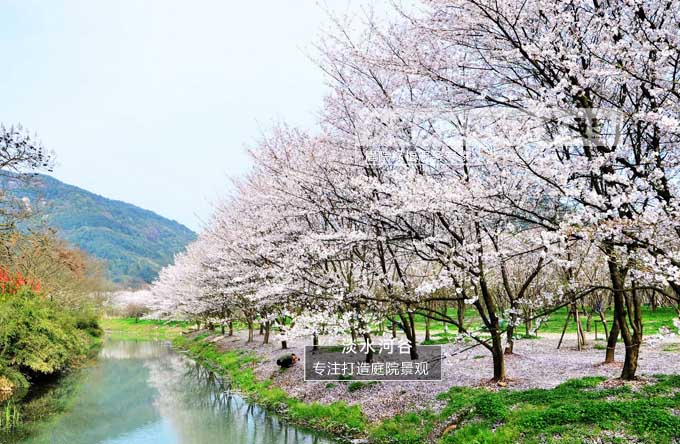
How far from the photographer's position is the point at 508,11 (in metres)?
7.56

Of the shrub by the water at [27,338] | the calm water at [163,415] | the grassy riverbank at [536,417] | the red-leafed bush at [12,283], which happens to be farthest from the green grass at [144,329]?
the grassy riverbank at [536,417]

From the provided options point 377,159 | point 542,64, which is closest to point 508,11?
point 542,64

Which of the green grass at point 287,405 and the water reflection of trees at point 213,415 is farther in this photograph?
the water reflection of trees at point 213,415

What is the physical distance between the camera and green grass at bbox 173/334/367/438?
12531 mm

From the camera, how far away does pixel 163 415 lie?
59.7 feet

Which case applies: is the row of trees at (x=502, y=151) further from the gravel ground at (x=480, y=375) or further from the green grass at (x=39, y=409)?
the green grass at (x=39, y=409)

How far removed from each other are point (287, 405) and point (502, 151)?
36.7ft

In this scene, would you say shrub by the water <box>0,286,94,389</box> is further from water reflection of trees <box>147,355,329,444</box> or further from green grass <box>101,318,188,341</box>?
green grass <box>101,318,188,341</box>

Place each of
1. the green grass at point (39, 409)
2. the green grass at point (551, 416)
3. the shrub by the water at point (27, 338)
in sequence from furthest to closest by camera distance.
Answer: the shrub by the water at point (27, 338) → the green grass at point (39, 409) → the green grass at point (551, 416)

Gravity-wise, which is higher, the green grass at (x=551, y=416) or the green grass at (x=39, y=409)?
the green grass at (x=551, y=416)

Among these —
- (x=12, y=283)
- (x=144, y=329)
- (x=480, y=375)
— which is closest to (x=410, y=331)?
(x=480, y=375)

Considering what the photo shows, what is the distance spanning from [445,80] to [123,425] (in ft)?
49.4

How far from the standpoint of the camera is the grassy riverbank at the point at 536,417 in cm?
770

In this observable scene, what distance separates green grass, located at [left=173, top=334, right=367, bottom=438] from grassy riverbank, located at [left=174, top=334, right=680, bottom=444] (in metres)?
0.03
